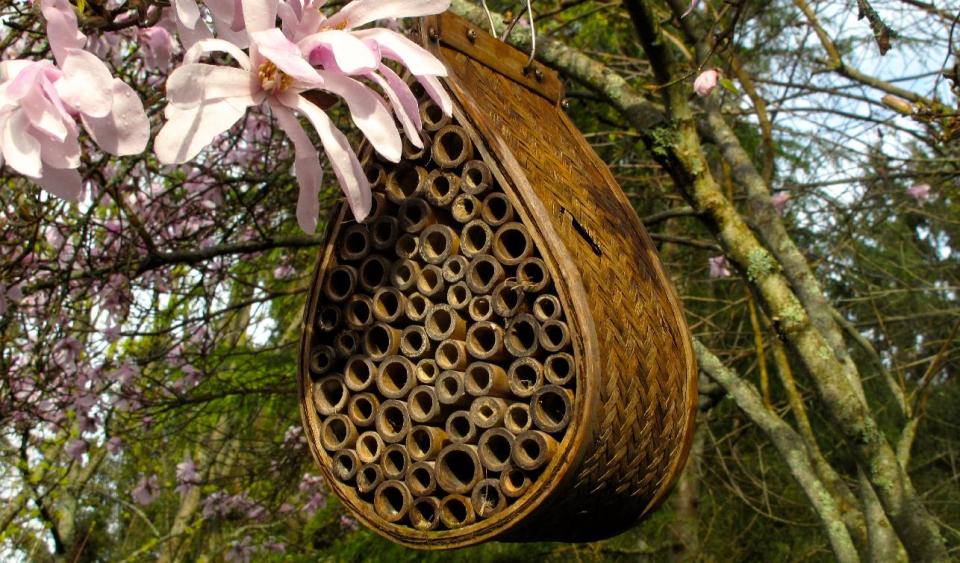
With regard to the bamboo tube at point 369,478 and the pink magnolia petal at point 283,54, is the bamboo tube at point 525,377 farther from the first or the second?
the pink magnolia petal at point 283,54

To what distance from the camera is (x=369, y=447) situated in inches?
44.8

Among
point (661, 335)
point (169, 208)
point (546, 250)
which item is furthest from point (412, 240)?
point (169, 208)

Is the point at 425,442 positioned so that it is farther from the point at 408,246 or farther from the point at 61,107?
the point at 61,107

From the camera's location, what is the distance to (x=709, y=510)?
525 cm

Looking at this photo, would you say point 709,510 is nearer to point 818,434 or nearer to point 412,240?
point 818,434

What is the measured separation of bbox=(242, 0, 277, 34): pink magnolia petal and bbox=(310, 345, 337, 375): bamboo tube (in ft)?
1.47

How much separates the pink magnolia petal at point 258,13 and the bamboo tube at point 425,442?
48 centimetres

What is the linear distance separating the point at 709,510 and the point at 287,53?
4870mm

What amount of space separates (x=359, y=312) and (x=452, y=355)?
15cm

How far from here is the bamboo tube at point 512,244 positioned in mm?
1069

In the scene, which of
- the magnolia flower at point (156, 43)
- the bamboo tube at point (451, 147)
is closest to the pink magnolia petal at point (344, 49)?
the bamboo tube at point (451, 147)

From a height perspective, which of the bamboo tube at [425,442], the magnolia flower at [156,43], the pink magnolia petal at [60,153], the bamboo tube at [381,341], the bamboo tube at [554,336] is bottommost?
the bamboo tube at [425,442]

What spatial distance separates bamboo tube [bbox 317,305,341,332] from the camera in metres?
1.17

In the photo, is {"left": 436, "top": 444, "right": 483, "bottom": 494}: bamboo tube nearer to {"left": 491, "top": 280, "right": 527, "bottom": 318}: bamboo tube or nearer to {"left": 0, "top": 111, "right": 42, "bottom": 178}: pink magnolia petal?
{"left": 491, "top": 280, "right": 527, "bottom": 318}: bamboo tube
